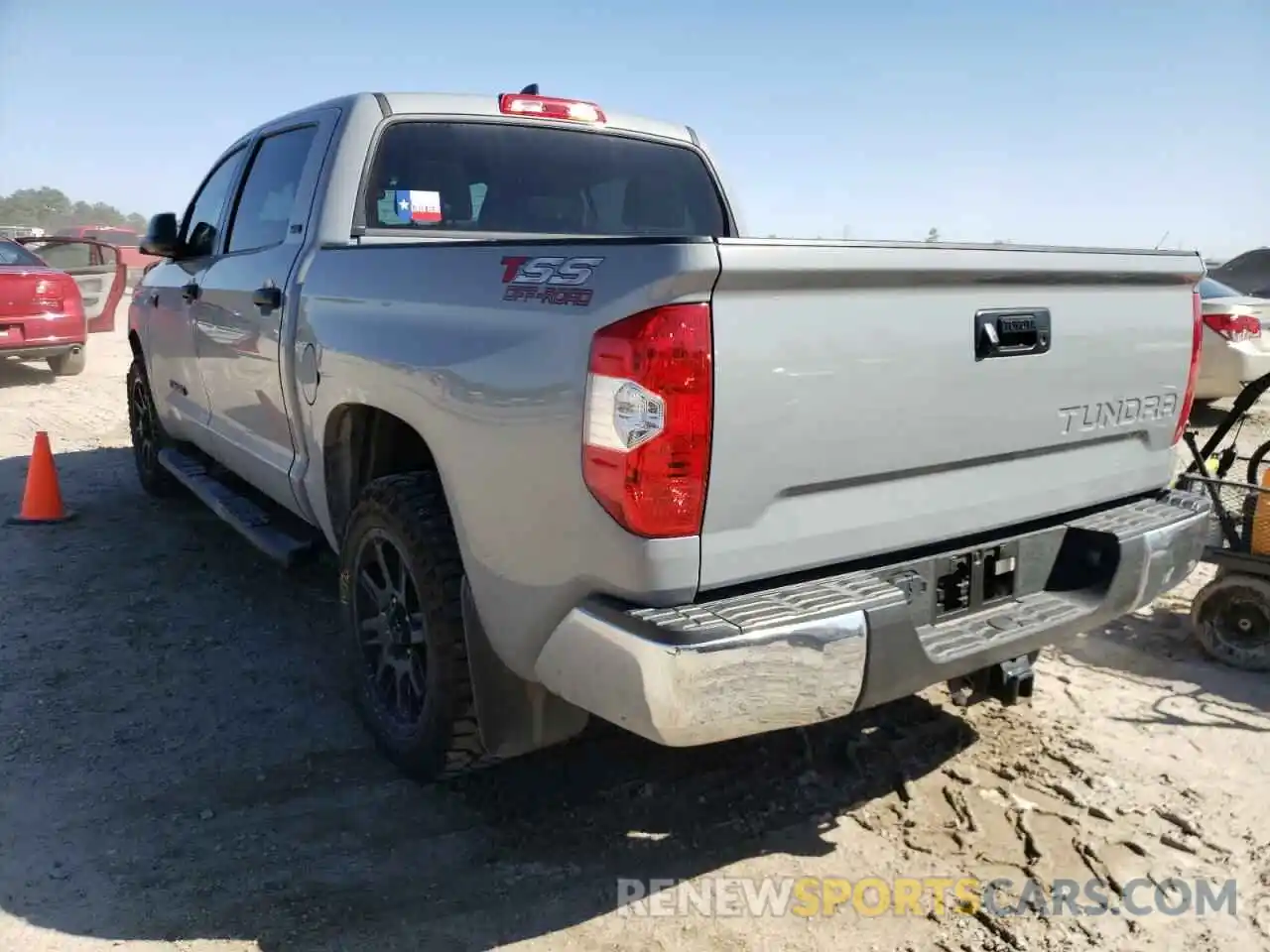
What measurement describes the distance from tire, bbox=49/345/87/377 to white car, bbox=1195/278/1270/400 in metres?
11.9

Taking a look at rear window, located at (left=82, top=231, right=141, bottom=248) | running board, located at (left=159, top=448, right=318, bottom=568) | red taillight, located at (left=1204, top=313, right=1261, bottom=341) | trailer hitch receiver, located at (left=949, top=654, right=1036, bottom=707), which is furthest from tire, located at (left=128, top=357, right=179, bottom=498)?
rear window, located at (left=82, top=231, right=141, bottom=248)

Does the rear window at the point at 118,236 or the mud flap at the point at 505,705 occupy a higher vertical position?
the rear window at the point at 118,236

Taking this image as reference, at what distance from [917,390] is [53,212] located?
7969 centimetres

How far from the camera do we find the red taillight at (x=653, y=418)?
201 centimetres

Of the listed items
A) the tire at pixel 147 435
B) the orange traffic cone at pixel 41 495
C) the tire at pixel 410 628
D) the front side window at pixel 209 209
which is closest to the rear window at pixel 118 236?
the tire at pixel 147 435

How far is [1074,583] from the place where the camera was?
2.75 m

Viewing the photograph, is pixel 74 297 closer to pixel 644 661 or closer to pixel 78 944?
pixel 78 944

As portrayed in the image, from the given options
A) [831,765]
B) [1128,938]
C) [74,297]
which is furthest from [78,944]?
[74,297]

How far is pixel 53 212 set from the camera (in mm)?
68875

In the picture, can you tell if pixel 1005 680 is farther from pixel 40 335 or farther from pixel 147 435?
pixel 40 335

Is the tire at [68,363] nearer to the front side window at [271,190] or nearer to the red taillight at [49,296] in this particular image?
the red taillight at [49,296]

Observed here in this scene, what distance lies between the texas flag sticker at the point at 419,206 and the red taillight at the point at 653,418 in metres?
1.88

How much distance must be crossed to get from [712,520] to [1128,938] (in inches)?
58.6

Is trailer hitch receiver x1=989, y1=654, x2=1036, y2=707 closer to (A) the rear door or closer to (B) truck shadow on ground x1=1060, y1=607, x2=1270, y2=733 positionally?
(B) truck shadow on ground x1=1060, y1=607, x2=1270, y2=733
